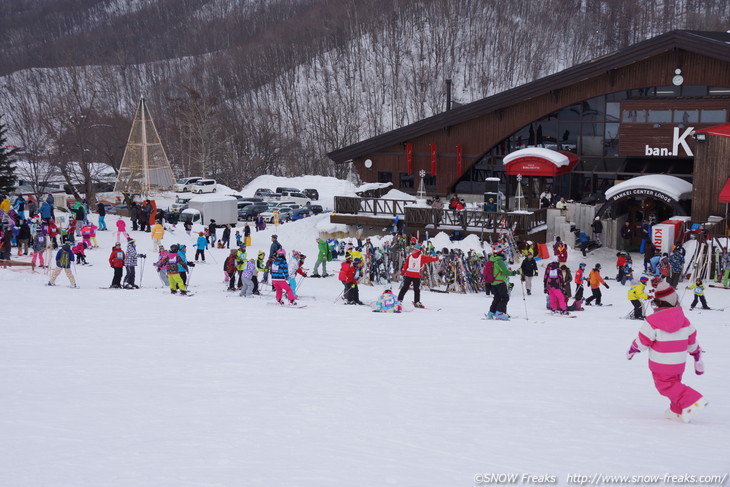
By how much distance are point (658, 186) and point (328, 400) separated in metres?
19.9

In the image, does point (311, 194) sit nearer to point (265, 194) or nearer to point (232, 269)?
point (265, 194)

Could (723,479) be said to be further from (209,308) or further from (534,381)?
(209,308)

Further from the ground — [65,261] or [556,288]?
[65,261]

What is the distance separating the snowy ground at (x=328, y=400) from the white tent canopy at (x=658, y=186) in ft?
39.7

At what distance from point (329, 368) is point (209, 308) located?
5.08m

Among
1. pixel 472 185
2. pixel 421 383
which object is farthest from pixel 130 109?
pixel 421 383

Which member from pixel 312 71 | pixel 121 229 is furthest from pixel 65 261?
pixel 312 71

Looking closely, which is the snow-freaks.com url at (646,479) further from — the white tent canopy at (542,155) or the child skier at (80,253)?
the white tent canopy at (542,155)

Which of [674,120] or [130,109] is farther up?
[130,109]

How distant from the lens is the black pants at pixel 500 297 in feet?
43.1

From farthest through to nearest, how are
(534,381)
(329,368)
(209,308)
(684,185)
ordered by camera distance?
1. (684,185)
2. (209,308)
3. (329,368)
4. (534,381)

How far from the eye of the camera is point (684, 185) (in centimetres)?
2541

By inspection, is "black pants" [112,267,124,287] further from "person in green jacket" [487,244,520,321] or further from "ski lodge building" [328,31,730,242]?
"ski lodge building" [328,31,730,242]

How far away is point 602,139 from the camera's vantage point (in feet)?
96.7
